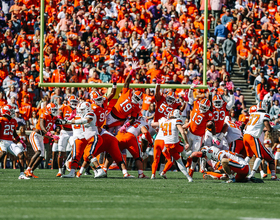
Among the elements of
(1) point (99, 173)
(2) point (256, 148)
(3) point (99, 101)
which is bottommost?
(1) point (99, 173)

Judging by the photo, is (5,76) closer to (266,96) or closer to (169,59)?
(169,59)

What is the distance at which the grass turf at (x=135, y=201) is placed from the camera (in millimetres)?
5602

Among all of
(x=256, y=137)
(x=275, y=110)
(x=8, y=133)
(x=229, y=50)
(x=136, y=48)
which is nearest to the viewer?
(x=8, y=133)

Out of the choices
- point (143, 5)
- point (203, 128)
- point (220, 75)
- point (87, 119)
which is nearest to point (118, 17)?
point (143, 5)

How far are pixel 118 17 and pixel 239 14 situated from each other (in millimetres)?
4509

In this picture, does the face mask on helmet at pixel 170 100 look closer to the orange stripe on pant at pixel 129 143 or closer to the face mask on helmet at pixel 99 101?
the orange stripe on pant at pixel 129 143

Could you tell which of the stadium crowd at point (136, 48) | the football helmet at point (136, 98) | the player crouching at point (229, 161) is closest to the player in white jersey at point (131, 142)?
the football helmet at point (136, 98)

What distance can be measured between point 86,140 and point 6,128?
5.74 feet

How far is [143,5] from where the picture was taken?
1958 cm

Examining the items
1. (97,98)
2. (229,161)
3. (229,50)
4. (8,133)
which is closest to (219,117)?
(229,161)

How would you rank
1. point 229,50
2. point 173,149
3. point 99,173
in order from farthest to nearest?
point 229,50
point 99,173
point 173,149

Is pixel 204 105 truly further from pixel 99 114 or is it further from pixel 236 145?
pixel 99 114

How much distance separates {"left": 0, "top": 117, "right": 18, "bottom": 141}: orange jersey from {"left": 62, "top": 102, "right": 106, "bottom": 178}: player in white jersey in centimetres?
→ 142

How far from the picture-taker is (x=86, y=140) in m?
10.9
